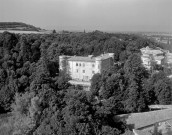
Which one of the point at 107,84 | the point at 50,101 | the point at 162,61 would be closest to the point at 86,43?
the point at 162,61

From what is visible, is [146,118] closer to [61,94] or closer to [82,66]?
[61,94]

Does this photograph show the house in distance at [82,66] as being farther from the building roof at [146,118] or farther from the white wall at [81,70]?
the building roof at [146,118]

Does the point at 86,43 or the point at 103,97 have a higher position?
the point at 86,43

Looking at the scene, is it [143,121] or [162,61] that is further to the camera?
[162,61]

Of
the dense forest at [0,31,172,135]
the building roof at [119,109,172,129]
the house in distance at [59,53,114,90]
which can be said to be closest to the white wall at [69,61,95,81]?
the house in distance at [59,53,114,90]

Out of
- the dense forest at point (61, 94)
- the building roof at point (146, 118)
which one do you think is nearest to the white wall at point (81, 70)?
the dense forest at point (61, 94)

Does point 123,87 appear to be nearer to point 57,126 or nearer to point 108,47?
point 57,126

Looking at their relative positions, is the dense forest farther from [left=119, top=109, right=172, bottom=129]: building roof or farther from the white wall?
the white wall

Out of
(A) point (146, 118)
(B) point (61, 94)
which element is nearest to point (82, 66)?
(B) point (61, 94)
